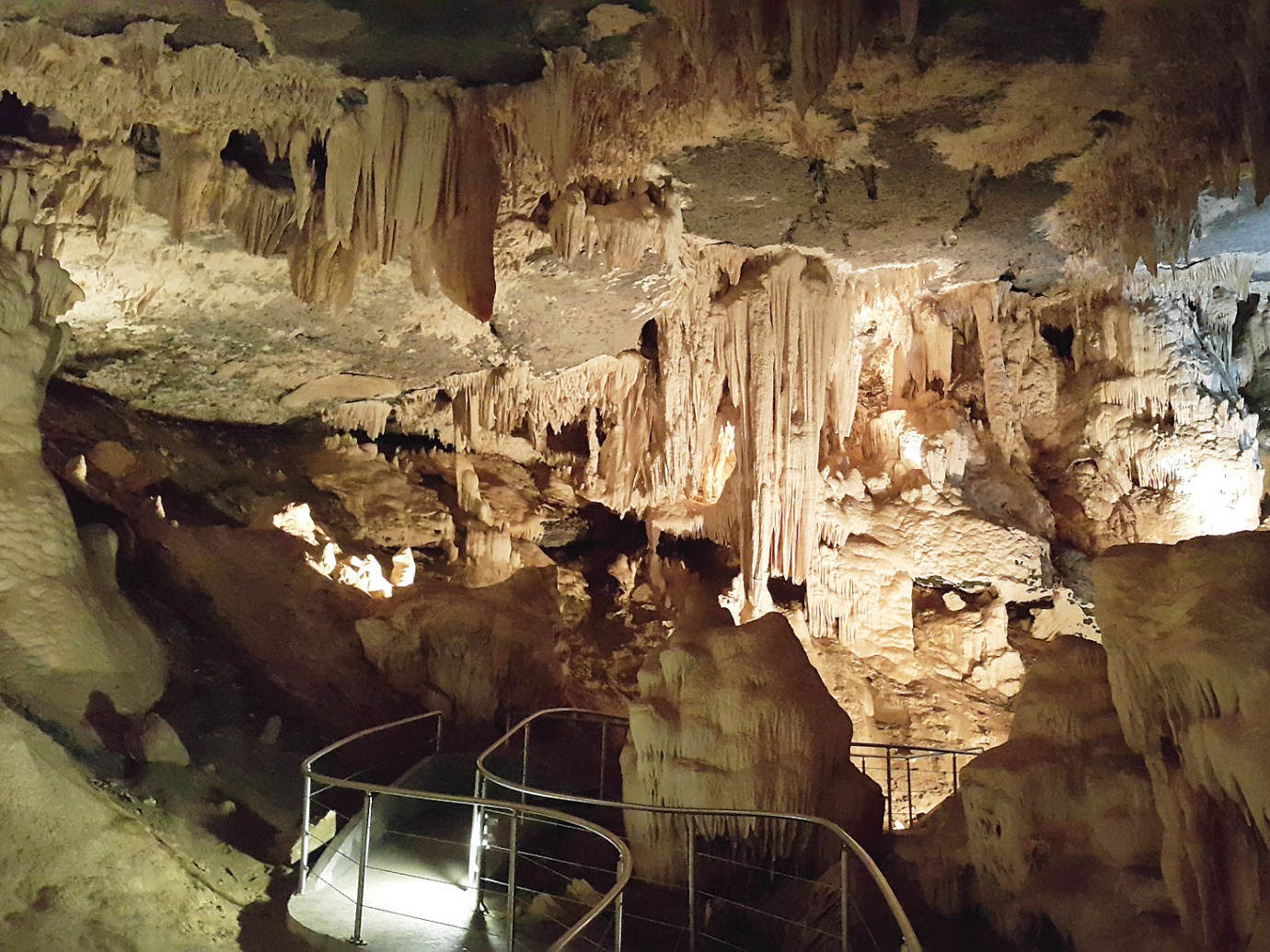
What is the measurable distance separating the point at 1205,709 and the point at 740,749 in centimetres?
286

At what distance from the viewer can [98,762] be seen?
534cm

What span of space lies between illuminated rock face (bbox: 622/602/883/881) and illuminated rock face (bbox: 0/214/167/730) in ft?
11.2

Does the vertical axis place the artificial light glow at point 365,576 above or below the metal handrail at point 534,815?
above

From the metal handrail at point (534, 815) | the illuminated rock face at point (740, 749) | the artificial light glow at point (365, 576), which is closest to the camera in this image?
the metal handrail at point (534, 815)

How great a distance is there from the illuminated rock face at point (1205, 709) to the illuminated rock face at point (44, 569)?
5857 mm

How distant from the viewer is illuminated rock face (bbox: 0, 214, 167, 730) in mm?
5363

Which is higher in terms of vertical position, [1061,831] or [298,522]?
[298,522]

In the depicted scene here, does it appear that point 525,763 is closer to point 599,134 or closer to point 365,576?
point 365,576

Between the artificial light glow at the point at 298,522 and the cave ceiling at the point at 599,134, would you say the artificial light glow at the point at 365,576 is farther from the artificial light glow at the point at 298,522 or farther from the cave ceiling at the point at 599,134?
the cave ceiling at the point at 599,134

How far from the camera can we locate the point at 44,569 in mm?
5590

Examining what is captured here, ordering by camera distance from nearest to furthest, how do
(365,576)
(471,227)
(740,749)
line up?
(740,749) < (471,227) < (365,576)

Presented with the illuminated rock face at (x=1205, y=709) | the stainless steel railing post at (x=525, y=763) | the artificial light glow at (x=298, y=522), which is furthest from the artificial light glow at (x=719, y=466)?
the illuminated rock face at (x=1205, y=709)

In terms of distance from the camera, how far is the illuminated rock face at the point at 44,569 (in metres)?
5.36

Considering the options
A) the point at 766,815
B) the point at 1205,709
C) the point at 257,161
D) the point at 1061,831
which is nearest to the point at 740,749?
the point at 766,815
